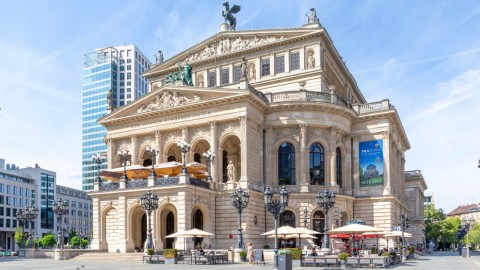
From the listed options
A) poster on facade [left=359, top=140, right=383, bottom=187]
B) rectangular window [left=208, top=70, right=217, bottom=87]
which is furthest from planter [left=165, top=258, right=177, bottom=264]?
rectangular window [left=208, top=70, right=217, bottom=87]

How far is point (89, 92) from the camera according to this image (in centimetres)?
15325

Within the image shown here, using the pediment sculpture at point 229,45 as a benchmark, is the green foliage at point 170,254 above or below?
below

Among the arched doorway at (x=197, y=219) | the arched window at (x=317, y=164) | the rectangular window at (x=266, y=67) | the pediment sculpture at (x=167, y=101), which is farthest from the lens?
the rectangular window at (x=266, y=67)

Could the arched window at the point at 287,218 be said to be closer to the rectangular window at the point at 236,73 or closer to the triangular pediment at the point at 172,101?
the triangular pediment at the point at 172,101

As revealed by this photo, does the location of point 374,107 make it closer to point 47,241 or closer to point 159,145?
point 159,145

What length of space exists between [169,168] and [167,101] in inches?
298

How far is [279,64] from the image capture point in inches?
2329

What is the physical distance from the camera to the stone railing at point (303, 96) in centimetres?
5269

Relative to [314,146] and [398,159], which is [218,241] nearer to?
[314,146]

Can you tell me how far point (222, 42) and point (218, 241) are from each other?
75.9 feet

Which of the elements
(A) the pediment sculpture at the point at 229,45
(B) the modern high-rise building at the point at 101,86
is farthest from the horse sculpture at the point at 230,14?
(B) the modern high-rise building at the point at 101,86

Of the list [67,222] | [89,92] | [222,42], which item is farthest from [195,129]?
[89,92]

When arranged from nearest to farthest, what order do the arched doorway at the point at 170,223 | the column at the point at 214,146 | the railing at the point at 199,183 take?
the railing at the point at 199,183, the arched doorway at the point at 170,223, the column at the point at 214,146

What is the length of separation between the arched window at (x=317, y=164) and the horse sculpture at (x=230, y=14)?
68.3ft
